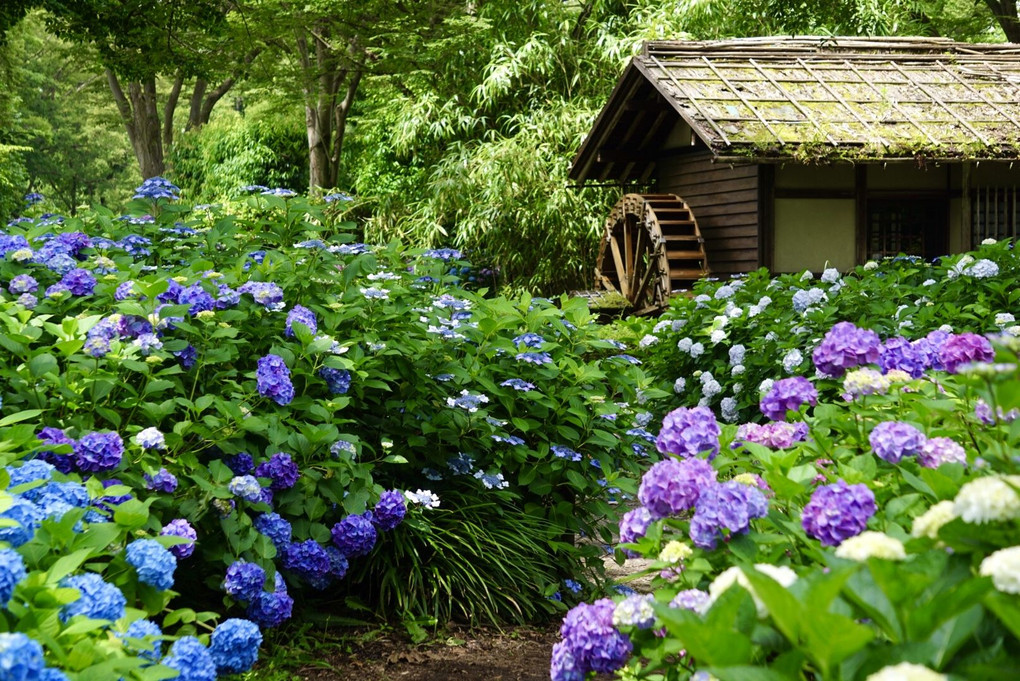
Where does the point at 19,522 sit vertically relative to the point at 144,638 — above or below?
above

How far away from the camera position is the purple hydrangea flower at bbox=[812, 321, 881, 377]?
96.0 inches

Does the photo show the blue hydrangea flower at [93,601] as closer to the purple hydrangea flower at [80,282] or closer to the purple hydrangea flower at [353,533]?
the purple hydrangea flower at [353,533]

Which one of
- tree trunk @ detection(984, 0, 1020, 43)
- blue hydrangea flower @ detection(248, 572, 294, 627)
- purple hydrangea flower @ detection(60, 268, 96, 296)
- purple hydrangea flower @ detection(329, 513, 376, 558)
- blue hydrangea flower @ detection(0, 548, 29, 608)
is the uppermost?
tree trunk @ detection(984, 0, 1020, 43)

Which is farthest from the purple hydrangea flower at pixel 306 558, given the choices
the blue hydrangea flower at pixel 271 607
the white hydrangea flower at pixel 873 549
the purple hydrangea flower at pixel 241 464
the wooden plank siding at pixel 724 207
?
the wooden plank siding at pixel 724 207

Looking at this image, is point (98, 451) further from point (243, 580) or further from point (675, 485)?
point (675, 485)

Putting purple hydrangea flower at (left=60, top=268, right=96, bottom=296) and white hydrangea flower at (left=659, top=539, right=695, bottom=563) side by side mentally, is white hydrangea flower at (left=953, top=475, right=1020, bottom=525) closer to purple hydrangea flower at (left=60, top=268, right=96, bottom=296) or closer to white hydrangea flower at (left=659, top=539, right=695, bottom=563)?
white hydrangea flower at (left=659, top=539, right=695, bottom=563)

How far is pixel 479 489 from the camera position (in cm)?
416

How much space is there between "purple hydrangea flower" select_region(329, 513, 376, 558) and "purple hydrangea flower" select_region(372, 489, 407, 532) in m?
0.10

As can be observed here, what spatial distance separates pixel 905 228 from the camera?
1212cm

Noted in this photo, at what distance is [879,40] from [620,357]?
31.9 ft

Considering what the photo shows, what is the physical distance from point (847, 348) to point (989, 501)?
1.26 metres

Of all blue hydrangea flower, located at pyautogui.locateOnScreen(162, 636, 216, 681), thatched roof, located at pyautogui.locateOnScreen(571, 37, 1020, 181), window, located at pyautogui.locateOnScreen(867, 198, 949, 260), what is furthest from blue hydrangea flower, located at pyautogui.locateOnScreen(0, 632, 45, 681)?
window, located at pyautogui.locateOnScreen(867, 198, 949, 260)

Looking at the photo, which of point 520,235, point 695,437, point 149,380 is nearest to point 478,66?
point 520,235

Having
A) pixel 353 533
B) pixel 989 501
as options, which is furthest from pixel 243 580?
pixel 989 501
